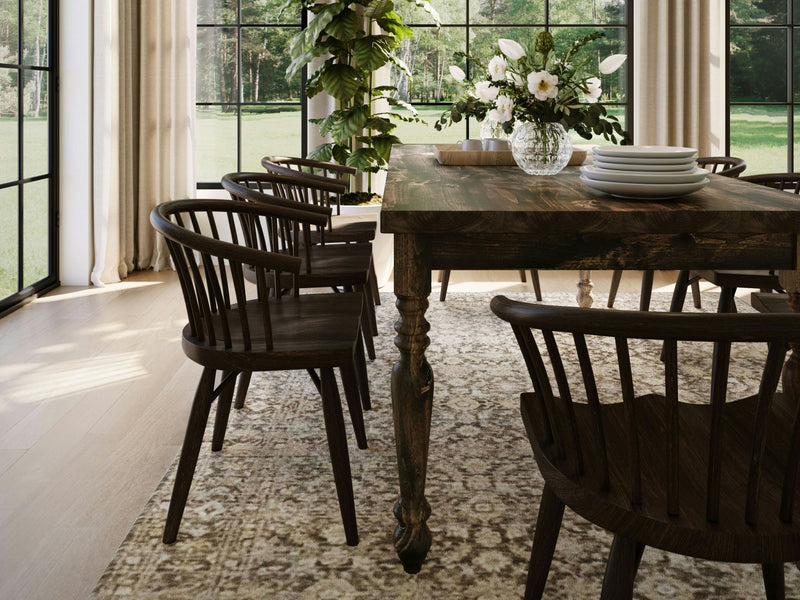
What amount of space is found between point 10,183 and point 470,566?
364cm

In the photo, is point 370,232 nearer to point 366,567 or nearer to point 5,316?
point 5,316

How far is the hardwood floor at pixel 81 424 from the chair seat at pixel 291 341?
0.50m

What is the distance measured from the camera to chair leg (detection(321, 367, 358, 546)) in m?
1.98

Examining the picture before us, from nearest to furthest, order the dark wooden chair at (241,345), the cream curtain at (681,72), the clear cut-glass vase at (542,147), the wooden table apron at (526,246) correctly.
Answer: the wooden table apron at (526,246)
the dark wooden chair at (241,345)
the clear cut-glass vase at (542,147)
the cream curtain at (681,72)

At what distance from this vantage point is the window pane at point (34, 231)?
474 centimetres

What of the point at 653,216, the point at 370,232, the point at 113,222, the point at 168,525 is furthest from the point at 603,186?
the point at 113,222

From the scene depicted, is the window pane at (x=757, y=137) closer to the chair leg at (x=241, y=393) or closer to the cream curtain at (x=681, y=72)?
the cream curtain at (x=681, y=72)

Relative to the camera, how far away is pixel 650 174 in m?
1.96

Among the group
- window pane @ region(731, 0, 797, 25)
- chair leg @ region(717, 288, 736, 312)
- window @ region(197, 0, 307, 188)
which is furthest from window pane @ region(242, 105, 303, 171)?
window pane @ region(731, 0, 797, 25)

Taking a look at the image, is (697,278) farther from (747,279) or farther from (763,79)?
(763,79)

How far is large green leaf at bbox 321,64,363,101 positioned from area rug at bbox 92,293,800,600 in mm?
2577

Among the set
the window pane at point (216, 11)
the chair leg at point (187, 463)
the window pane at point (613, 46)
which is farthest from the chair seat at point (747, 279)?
the window pane at point (216, 11)

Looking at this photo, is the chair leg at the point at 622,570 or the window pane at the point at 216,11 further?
the window pane at the point at 216,11

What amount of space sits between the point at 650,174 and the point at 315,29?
351 cm
